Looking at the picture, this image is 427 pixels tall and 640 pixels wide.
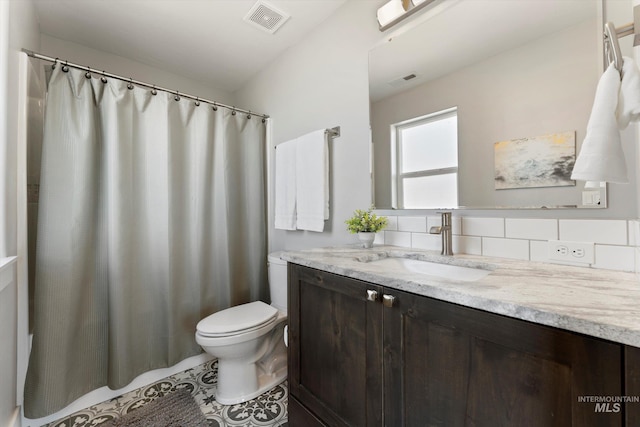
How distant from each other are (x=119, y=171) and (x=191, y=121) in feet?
1.95

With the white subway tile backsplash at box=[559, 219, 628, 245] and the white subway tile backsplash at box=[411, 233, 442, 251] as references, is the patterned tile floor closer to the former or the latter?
the white subway tile backsplash at box=[411, 233, 442, 251]

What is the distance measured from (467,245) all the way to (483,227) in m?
0.10

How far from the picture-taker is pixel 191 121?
190 cm

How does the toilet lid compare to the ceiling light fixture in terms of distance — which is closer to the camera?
the ceiling light fixture

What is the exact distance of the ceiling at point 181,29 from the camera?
164 centimetres

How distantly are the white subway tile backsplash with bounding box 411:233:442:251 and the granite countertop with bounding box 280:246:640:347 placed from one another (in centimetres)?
18

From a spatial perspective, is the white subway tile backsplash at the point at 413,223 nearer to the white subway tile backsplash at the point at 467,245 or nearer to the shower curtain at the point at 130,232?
the white subway tile backsplash at the point at 467,245

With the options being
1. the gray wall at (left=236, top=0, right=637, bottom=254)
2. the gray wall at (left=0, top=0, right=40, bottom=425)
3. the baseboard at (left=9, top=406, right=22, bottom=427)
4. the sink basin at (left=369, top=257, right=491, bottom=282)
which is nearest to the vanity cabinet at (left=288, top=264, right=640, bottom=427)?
the sink basin at (left=369, top=257, right=491, bottom=282)

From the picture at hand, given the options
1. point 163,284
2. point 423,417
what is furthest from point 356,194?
point 163,284

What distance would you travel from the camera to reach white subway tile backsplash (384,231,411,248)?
4.53 feet

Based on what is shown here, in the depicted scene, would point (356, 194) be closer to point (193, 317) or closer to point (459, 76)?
point (459, 76)

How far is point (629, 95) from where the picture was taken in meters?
0.64

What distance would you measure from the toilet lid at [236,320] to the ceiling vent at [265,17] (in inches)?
75.0

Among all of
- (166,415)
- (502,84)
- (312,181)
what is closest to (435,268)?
(502,84)
